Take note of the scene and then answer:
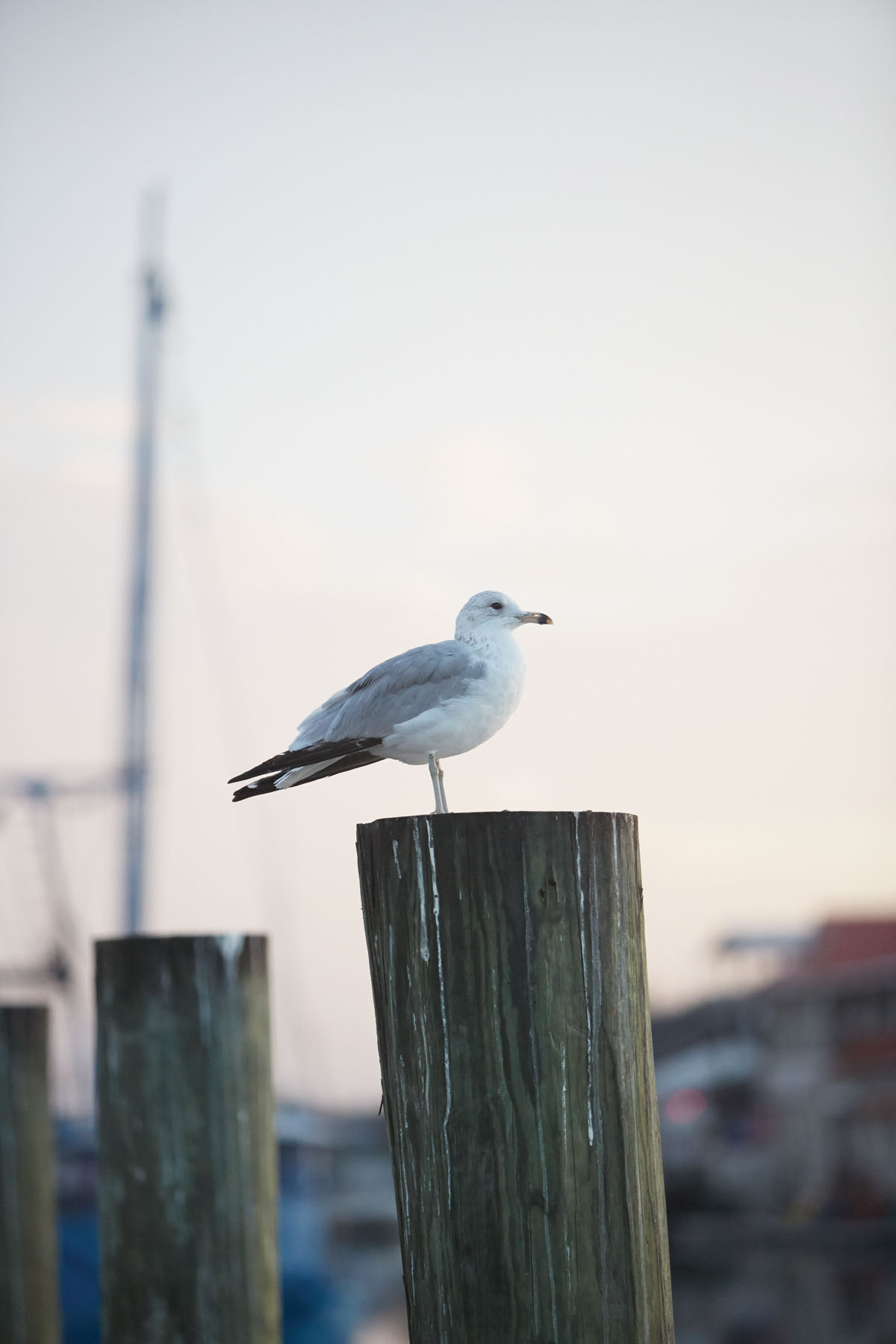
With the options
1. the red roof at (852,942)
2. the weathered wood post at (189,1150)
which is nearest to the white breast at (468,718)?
the weathered wood post at (189,1150)

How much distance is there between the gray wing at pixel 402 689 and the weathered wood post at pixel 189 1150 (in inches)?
26.5

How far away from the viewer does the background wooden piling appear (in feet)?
17.7

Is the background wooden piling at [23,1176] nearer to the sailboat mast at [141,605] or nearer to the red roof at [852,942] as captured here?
the sailboat mast at [141,605]

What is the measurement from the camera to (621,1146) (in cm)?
208

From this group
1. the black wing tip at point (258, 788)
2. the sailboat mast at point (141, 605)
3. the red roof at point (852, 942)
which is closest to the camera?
the black wing tip at point (258, 788)

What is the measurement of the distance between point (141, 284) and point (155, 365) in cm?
128

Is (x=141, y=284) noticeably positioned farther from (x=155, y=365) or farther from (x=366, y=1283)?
(x=366, y=1283)

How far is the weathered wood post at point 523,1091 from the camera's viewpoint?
6.68 ft

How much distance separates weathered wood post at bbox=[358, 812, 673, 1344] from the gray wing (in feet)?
4.88

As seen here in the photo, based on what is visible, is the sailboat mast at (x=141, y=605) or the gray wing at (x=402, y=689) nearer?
the gray wing at (x=402, y=689)

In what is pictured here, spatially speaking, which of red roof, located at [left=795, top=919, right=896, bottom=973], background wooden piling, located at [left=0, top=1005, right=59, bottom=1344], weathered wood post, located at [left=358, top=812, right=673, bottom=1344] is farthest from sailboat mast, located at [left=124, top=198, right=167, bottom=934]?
red roof, located at [left=795, top=919, right=896, bottom=973]

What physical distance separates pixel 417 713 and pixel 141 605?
1621 centimetres

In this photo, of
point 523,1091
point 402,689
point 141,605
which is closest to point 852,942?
point 141,605

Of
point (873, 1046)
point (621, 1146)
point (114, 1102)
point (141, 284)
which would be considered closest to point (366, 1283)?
point (873, 1046)
